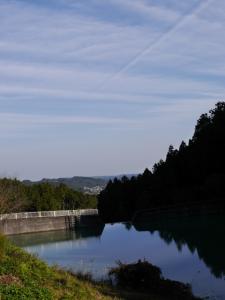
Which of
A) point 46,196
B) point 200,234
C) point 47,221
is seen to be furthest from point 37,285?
point 46,196

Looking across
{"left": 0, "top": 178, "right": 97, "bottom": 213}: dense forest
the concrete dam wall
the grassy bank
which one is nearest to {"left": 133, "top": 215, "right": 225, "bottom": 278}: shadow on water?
the grassy bank

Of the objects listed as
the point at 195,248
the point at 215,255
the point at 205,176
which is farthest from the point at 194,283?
the point at 205,176

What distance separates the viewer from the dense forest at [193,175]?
166 ft

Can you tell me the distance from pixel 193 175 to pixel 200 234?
24.2 meters

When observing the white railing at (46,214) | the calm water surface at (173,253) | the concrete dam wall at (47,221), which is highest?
the white railing at (46,214)

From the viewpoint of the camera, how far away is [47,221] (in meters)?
55.5

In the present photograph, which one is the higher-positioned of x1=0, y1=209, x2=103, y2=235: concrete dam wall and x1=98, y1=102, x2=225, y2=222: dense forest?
x1=98, y1=102, x2=225, y2=222: dense forest

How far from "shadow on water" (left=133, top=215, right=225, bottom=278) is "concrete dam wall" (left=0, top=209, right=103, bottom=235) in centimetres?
1004

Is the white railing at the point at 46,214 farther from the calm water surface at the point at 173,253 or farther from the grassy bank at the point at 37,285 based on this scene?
the grassy bank at the point at 37,285

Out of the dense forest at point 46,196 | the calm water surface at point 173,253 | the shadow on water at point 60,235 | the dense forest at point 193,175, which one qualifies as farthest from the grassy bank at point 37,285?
the dense forest at point 46,196

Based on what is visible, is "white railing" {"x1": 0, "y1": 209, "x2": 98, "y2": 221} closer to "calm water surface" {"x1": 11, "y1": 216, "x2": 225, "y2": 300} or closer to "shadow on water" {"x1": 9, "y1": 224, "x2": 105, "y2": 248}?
"shadow on water" {"x1": 9, "y1": 224, "x2": 105, "y2": 248}

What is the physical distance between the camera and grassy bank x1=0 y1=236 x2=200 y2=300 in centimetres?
1122

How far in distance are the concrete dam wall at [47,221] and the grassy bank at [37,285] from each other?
111 feet

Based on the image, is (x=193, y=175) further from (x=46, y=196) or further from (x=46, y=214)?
(x=46, y=196)
